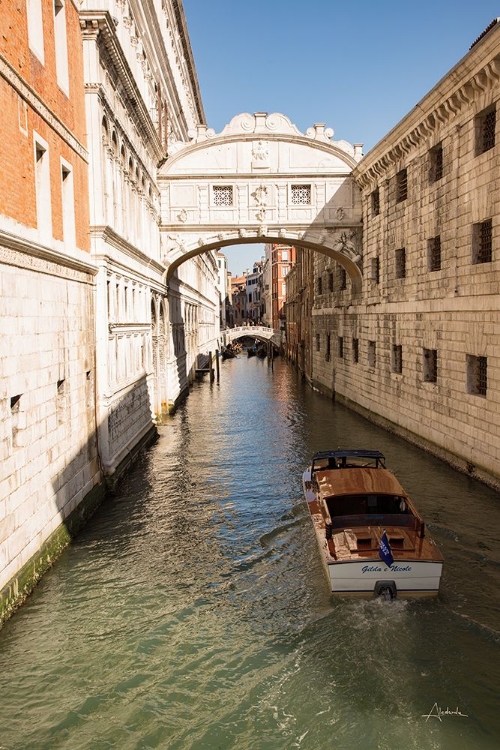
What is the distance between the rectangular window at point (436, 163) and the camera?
56.3 feet

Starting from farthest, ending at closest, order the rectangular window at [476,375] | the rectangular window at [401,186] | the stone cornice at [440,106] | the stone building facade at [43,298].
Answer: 1. the rectangular window at [401,186]
2. the rectangular window at [476,375]
3. the stone cornice at [440,106]
4. the stone building facade at [43,298]

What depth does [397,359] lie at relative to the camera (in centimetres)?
2080

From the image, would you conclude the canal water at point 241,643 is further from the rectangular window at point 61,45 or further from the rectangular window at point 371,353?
the rectangular window at point 371,353

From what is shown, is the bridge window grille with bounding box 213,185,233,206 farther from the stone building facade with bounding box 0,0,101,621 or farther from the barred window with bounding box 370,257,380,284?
the stone building facade with bounding box 0,0,101,621

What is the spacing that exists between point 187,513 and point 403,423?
876cm

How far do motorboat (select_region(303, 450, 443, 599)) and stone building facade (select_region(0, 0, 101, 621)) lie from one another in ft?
13.2

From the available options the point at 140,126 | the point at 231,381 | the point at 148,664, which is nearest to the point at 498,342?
the point at 148,664

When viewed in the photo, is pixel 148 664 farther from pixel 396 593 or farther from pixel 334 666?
pixel 396 593

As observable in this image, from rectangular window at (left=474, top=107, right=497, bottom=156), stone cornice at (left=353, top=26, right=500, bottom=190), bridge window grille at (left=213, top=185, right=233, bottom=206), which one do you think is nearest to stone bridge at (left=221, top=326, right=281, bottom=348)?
bridge window grille at (left=213, top=185, right=233, bottom=206)

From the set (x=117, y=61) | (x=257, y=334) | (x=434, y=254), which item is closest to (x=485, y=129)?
(x=434, y=254)

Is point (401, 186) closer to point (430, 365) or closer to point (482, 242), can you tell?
point (430, 365)

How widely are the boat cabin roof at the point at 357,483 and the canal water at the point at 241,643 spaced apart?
1.13 meters

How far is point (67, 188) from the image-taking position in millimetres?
11820
